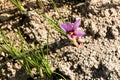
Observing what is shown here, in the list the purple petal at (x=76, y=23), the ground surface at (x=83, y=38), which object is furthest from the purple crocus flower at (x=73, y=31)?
the ground surface at (x=83, y=38)

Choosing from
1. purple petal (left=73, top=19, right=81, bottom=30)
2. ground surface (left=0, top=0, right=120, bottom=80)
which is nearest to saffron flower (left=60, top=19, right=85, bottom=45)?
purple petal (left=73, top=19, right=81, bottom=30)

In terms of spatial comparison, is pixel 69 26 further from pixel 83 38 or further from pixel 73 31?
pixel 83 38

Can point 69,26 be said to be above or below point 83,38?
above

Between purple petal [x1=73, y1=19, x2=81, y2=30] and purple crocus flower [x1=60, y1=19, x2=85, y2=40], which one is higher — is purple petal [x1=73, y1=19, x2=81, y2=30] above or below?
above

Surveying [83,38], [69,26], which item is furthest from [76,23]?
[83,38]

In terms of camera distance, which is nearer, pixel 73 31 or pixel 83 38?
pixel 73 31

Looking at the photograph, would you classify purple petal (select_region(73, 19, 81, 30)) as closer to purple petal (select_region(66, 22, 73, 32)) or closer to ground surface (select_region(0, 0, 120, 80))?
purple petal (select_region(66, 22, 73, 32))

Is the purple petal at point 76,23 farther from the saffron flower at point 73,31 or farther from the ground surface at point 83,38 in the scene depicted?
the ground surface at point 83,38

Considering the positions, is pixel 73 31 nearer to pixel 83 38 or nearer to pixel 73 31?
pixel 73 31

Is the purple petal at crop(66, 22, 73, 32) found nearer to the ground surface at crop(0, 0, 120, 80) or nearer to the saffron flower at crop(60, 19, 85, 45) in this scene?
the saffron flower at crop(60, 19, 85, 45)
